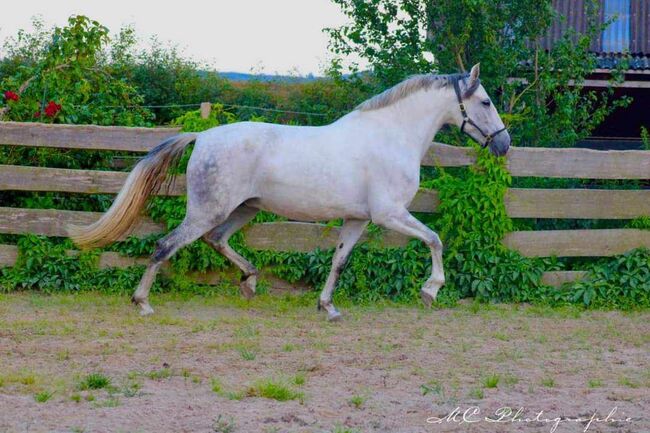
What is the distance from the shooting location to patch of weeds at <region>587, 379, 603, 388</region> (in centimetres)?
558

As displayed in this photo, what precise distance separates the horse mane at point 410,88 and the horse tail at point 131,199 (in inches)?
61.4

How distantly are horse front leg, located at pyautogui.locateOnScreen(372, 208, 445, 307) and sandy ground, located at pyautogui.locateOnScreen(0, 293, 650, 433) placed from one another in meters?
0.27

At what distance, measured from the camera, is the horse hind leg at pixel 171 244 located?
308 inches

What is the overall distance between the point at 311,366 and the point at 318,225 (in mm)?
3195

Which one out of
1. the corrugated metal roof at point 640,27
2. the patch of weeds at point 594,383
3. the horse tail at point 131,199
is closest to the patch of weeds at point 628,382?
the patch of weeds at point 594,383

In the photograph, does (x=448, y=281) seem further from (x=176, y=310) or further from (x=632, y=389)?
(x=632, y=389)

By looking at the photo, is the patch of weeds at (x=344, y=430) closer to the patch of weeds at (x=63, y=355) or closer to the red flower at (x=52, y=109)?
the patch of weeds at (x=63, y=355)

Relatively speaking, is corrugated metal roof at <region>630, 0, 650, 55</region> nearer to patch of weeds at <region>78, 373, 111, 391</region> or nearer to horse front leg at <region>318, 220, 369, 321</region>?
horse front leg at <region>318, 220, 369, 321</region>

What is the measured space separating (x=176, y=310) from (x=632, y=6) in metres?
13.4

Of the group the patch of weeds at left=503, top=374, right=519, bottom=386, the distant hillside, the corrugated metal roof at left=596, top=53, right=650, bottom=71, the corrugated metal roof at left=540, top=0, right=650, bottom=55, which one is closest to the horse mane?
the patch of weeds at left=503, top=374, right=519, bottom=386

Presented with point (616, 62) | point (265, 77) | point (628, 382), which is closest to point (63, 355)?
point (628, 382)

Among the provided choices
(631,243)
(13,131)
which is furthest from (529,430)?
(13,131)

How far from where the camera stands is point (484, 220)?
8.82m

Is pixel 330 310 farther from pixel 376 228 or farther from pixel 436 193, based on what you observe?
pixel 436 193
